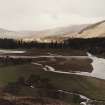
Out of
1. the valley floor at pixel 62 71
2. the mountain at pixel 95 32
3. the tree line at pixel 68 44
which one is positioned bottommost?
the valley floor at pixel 62 71

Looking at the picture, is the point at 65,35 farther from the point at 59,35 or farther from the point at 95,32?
the point at 95,32

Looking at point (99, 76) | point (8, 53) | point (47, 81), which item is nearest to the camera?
point (47, 81)

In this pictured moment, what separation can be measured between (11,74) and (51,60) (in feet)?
10.5

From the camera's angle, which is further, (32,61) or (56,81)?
(32,61)

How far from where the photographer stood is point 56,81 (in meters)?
19.7

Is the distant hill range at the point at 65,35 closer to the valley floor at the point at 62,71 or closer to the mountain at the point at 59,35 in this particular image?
the mountain at the point at 59,35

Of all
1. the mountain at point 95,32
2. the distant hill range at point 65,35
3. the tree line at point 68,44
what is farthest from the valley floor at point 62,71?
the mountain at point 95,32

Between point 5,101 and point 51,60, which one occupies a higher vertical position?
point 51,60

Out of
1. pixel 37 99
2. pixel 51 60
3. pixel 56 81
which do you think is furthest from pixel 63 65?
pixel 37 99

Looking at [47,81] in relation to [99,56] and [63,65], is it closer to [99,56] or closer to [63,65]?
[63,65]

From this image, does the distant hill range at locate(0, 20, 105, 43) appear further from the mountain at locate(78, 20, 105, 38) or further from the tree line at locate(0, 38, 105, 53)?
the tree line at locate(0, 38, 105, 53)

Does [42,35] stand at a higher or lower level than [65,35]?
lower

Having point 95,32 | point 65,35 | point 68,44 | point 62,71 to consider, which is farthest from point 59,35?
point 62,71

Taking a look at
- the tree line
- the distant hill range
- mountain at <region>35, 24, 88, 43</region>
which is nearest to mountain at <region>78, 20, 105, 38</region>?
the distant hill range
